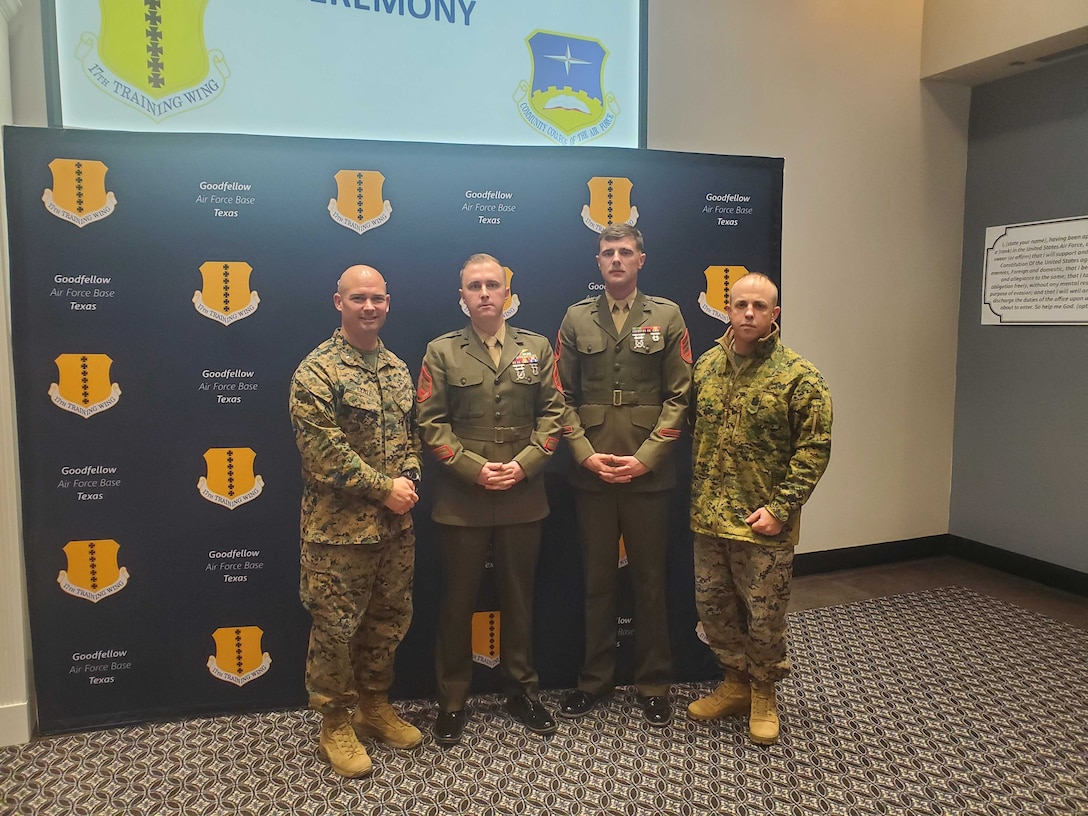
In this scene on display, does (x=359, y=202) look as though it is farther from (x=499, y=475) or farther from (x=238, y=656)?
(x=238, y=656)

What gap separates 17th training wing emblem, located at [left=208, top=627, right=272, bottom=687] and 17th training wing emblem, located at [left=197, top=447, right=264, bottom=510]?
0.52 metres

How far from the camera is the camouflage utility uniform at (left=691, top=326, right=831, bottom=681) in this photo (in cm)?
264

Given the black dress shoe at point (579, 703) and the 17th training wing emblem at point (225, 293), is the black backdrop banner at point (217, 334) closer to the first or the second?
the 17th training wing emblem at point (225, 293)

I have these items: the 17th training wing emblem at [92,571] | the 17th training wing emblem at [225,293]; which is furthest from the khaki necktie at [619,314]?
the 17th training wing emblem at [92,571]

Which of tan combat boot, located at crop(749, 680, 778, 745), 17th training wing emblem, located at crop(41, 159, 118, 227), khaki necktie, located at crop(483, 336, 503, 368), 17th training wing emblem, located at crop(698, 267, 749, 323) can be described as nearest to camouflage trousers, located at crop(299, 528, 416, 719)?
khaki necktie, located at crop(483, 336, 503, 368)

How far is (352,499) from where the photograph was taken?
253 centimetres

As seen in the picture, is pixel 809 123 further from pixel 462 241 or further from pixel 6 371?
pixel 6 371

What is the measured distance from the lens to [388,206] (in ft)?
9.68

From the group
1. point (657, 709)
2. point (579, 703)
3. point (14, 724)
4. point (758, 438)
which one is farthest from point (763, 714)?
point (14, 724)

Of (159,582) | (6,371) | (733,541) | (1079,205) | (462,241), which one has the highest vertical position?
(1079,205)

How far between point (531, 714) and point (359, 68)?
291 cm

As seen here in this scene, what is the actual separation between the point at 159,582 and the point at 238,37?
2312mm

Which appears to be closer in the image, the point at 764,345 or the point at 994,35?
the point at 764,345

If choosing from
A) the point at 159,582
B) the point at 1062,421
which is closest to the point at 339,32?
the point at 159,582
